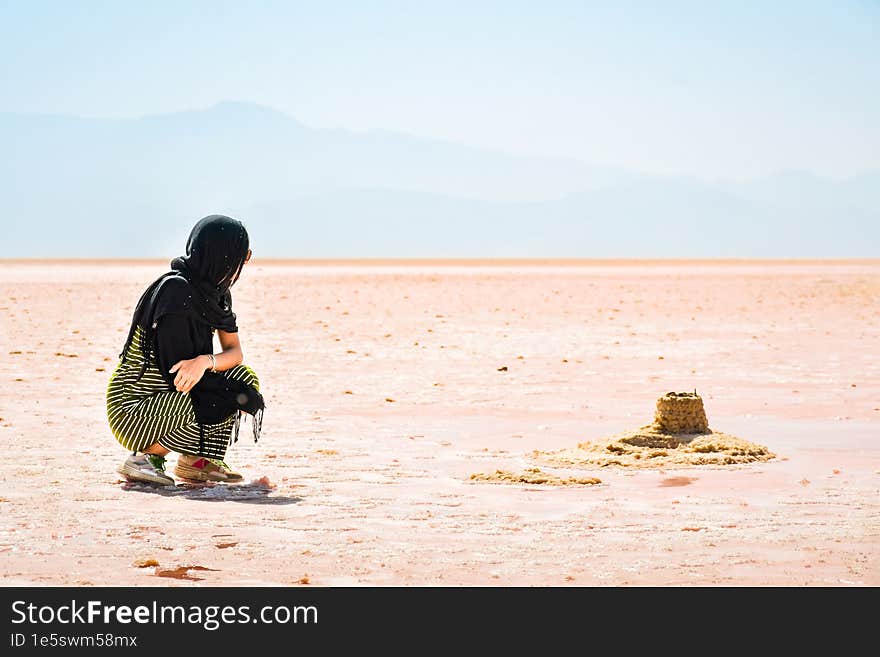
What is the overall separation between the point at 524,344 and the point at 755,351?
3.08 meters

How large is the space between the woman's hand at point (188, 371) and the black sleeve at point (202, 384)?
11 centimetres

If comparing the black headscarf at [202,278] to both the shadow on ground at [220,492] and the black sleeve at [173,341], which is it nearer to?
the black sleeve at [173,341]

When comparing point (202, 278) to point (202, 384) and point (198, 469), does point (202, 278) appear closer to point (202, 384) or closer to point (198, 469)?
point (202, 384)

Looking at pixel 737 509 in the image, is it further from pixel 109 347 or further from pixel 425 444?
pixel 109 347

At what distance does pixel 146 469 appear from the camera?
743 centimetres

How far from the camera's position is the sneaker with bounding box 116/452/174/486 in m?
7.39

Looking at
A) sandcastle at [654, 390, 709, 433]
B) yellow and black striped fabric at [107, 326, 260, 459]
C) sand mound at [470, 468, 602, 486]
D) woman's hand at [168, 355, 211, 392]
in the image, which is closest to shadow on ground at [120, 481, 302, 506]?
yellow and black striped fabric at [107, 326, 260, 459]

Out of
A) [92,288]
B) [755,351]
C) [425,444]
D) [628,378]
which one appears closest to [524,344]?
[755,351]

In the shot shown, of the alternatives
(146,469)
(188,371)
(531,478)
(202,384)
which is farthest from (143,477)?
(531,478)

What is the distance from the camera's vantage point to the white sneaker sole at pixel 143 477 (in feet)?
24.2

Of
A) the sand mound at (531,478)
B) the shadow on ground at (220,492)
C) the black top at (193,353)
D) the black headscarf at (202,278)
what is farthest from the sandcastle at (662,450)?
the black headscarf at (202,278)

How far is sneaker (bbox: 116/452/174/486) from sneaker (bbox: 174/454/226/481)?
0.32 ft

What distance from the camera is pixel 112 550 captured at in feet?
19.3
